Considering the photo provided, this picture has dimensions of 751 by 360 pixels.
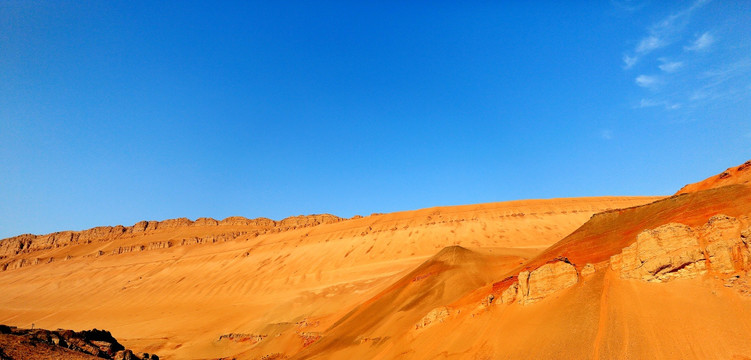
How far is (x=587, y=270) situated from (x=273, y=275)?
40688 mm

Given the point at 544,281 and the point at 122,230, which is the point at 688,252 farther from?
the point at 122,230

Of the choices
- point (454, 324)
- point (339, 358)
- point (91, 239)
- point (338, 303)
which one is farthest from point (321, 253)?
point (91, 239)

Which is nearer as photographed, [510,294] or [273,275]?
[510,294]

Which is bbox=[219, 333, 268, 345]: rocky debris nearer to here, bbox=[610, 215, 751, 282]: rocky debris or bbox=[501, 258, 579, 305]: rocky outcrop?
bbox=[501, 258, 579, 305]: rocky outcrop

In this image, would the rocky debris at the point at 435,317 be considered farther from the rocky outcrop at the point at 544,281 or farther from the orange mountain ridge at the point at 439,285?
the rocky outcrop at the point at 544,281

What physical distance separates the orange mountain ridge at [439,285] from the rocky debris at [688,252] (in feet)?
0.09

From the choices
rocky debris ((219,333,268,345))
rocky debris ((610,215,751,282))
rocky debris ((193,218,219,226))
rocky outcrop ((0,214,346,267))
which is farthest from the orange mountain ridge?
rocky debris ((193,218,219,226))

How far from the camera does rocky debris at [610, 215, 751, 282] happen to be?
7.86 metres

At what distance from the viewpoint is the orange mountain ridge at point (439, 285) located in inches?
315

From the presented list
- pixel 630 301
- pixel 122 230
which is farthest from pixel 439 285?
pixel 122 230

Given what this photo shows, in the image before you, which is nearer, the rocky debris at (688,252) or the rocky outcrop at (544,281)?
the rocky debris at (688,252)

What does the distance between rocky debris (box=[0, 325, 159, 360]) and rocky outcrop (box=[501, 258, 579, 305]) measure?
41.4 feet

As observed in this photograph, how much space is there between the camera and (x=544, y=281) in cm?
1065

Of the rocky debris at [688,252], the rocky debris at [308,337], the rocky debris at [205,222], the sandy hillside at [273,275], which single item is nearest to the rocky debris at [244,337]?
the sandy hillside at [273,275]
